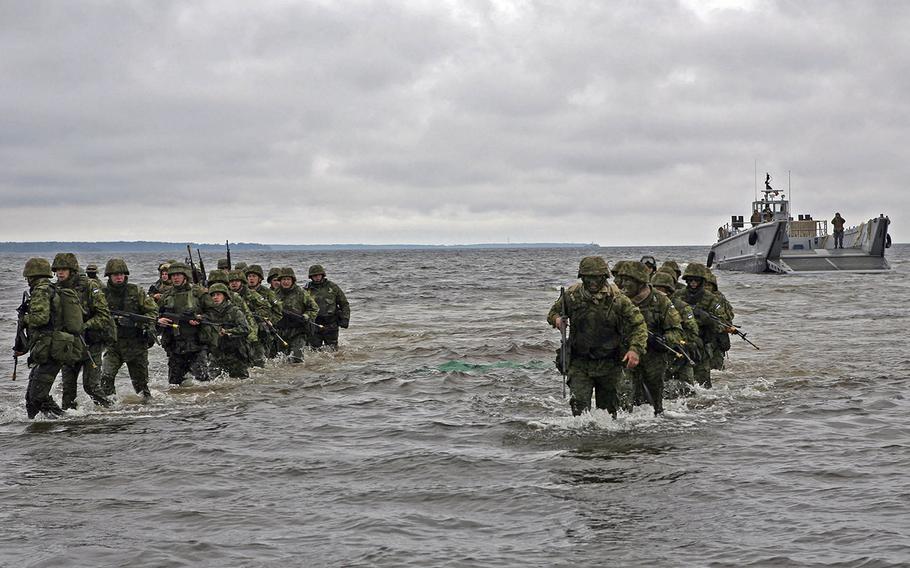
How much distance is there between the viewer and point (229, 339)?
15.2 meters

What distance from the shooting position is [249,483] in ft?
31.5

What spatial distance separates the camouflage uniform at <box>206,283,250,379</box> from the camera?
14836 millimetres

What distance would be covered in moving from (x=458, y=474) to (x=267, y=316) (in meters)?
8.03

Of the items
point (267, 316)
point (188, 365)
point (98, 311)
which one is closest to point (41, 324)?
point (98, 311)

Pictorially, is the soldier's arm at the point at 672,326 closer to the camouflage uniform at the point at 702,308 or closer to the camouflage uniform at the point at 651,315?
the camouflage uniform at the point at 651,315

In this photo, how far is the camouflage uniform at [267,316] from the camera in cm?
1692

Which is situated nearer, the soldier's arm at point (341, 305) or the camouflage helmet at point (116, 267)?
the camouflage helmet at point (116, 267)

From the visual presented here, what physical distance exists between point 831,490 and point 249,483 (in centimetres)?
536

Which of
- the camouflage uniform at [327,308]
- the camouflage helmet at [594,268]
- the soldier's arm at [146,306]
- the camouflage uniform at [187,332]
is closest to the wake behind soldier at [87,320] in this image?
the soldier's arm at [146,306]

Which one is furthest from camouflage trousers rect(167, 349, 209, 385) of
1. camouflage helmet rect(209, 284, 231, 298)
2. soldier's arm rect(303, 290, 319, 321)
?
soldier's arm rect(303, 290, 319, 321)

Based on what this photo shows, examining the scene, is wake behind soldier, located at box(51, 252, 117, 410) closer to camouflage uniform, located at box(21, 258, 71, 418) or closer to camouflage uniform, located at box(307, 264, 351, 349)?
camouflage uniform, located at box(21, 258, 71, 418)

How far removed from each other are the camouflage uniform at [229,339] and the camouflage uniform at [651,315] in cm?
622

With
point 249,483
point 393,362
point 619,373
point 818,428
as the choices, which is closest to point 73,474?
point 249,483

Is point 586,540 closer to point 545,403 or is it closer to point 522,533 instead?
point 522,533
